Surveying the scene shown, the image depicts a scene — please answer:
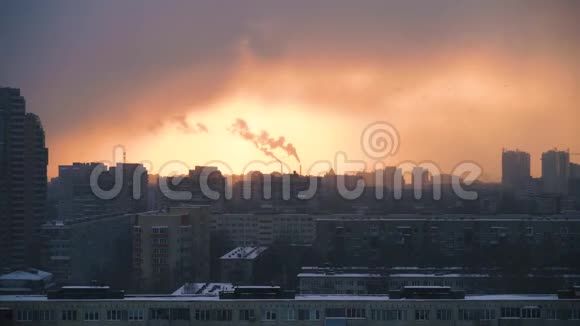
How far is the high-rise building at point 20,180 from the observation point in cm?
955

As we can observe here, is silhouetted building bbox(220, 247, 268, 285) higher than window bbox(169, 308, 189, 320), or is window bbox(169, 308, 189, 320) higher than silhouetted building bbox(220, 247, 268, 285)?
window bbox(169, 308, 189, 320)

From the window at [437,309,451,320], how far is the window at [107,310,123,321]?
1.84m

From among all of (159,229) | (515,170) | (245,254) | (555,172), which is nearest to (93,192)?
(245,254)

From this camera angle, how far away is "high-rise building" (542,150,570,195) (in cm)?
1148

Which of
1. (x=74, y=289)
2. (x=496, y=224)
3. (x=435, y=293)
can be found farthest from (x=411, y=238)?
(x=74, y=289)

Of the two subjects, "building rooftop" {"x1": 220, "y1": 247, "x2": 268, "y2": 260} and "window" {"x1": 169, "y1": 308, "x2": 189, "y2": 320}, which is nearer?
"window" {"x1": 169, "y1": 308, "x2": 189, "y2": 320}

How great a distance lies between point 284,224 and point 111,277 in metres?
4.57

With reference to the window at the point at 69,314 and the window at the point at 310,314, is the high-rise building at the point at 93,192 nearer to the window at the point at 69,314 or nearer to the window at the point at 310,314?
the window at the point at 69,314

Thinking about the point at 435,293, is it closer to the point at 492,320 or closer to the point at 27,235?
the point at 492,320

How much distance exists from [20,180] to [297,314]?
7.51 meters

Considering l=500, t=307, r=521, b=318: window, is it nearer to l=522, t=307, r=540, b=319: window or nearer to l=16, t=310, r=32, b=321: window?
l=522, t=307, r=540, b=319: window

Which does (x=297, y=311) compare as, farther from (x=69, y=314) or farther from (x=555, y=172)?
(x=555, y=172)

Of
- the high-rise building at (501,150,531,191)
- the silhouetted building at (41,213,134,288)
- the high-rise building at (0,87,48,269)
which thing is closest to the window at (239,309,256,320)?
the silhouetted building at (41,213,134,288)

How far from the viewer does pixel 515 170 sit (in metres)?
12.5
